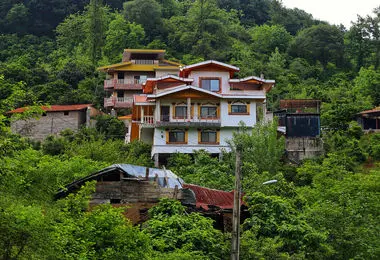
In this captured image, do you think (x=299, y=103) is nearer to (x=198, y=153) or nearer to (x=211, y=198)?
(x=198, y=153)

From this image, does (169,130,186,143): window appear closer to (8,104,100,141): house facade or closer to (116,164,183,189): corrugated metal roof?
(8,104,100,141): house facade

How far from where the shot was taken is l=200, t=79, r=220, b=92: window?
42.0 m

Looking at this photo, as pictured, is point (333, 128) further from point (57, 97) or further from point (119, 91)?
point (57, 97)

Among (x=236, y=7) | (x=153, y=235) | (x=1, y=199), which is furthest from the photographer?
(x=236, y=7)

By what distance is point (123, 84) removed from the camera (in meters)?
55.3

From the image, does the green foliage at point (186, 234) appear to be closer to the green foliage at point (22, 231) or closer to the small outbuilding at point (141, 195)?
the small outbuilding at point (141, 195)

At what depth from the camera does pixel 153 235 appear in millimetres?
19875

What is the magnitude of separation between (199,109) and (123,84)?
1561 cm

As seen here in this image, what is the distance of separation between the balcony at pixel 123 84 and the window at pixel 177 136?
15148 millimetres

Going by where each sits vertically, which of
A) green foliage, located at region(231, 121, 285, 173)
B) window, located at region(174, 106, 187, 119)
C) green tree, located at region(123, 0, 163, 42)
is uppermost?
green tree, located at region(123, 0, 163, 42)

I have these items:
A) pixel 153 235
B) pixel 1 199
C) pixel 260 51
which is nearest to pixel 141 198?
pixel 153 235

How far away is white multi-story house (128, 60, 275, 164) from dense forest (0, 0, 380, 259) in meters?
1.56

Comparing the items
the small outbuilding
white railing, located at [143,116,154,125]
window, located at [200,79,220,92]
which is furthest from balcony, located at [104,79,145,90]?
the small outbuilding

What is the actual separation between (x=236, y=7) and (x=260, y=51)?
25054 mm
